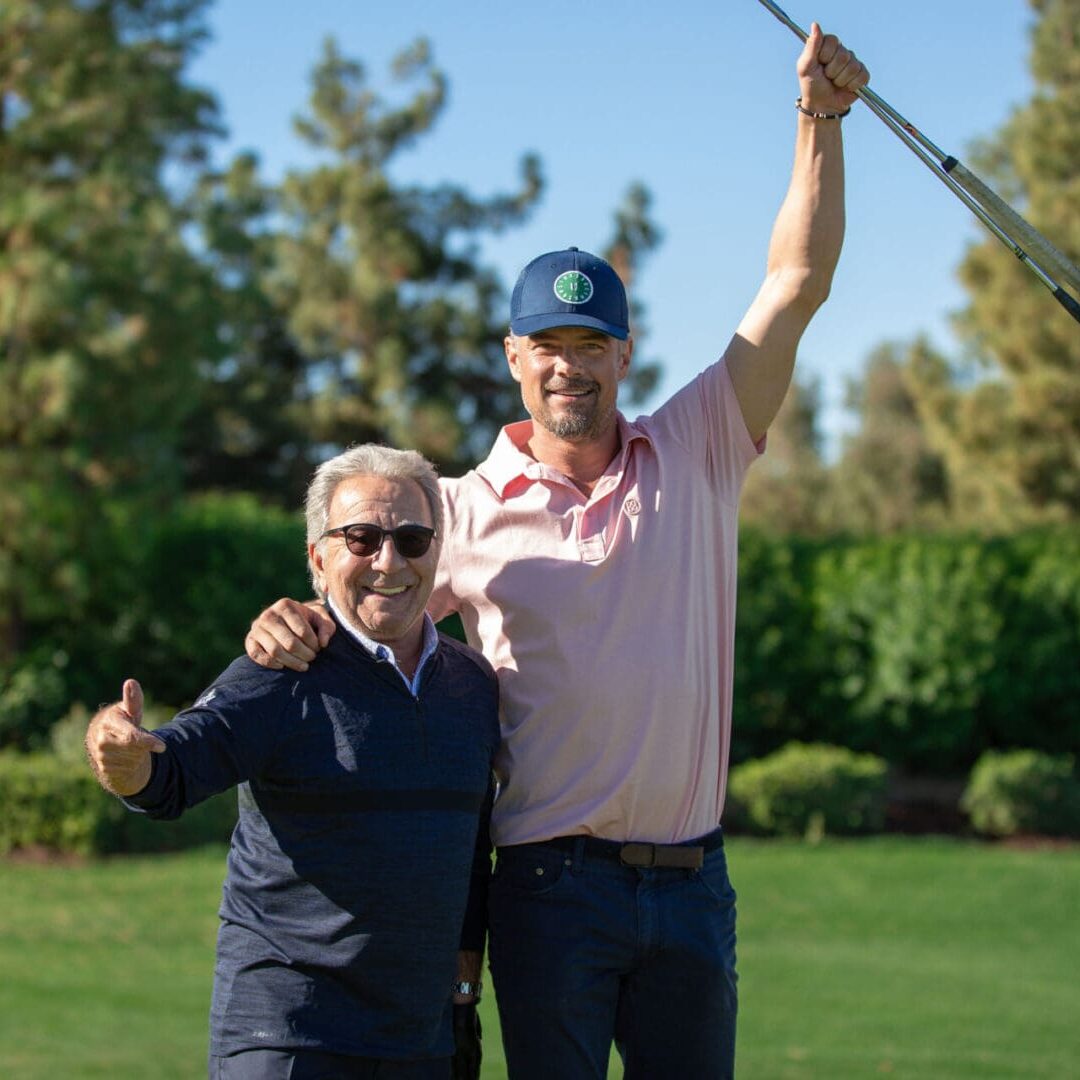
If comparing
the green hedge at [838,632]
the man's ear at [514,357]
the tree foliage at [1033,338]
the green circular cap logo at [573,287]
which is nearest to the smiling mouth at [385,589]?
the man's ear at [514,357]

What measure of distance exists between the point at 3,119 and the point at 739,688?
8684 mm

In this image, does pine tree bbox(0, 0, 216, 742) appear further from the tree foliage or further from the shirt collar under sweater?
the tree foliage

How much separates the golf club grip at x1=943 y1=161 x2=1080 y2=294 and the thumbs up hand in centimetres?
186

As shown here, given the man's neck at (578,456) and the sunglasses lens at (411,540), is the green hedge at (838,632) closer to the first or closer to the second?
Result: the man's neck at (578,456)

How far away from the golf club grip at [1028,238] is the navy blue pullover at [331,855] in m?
1.48

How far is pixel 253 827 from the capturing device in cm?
321

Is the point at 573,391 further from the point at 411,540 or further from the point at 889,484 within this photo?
the point at 889,484

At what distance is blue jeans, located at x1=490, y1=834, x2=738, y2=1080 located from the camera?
340 cm

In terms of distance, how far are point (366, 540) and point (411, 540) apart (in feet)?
0.30

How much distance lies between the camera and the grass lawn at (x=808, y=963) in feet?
25.0

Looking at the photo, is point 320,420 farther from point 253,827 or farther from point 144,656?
point 253,827

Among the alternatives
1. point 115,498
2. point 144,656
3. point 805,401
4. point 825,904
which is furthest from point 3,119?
point 805,401

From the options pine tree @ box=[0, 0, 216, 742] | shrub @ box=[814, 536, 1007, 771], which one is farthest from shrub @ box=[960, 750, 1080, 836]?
pine tree @ box=[0, 0, 216, 742]

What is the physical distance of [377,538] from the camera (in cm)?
333
